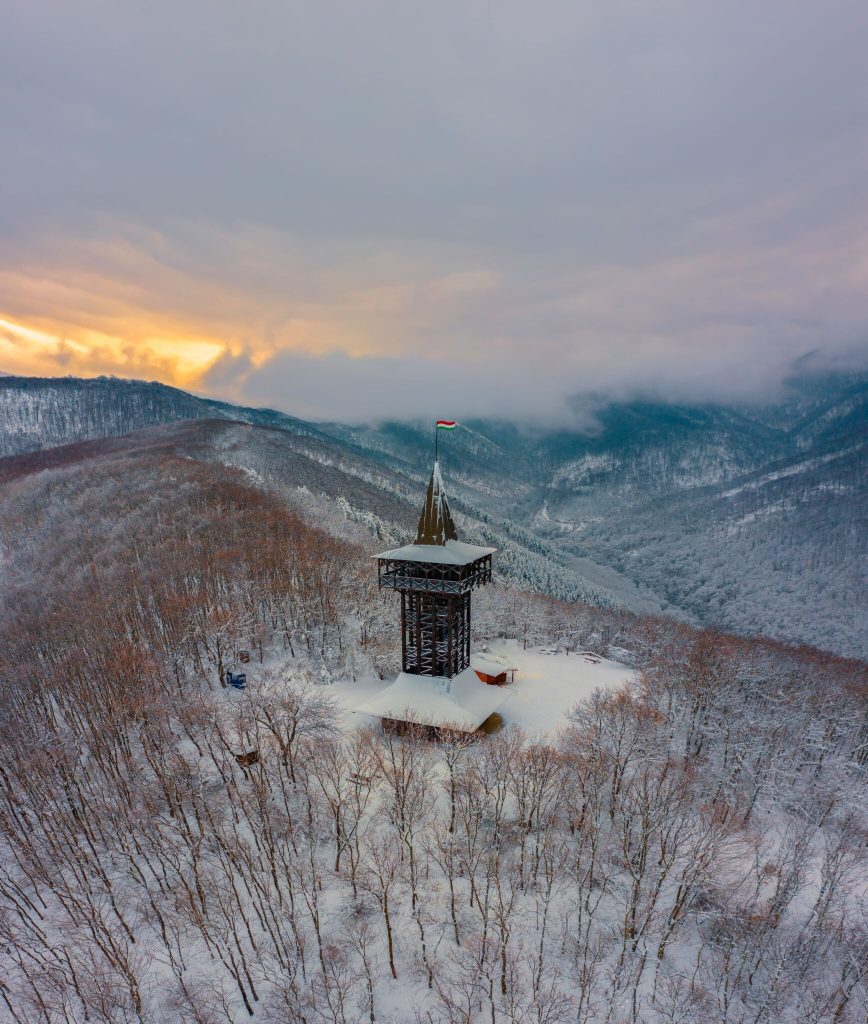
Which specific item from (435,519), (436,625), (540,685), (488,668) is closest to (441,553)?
(435,519)

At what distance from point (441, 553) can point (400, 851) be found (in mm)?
16689

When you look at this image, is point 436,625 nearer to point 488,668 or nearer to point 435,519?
point 435,519

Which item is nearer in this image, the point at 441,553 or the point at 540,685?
the point at 441,553

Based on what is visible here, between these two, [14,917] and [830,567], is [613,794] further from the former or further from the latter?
[830,567]

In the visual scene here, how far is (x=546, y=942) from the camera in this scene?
21344 mm

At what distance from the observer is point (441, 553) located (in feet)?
106

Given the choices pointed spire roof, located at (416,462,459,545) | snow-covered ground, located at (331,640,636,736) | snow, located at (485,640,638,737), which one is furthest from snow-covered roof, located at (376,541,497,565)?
snow, located at (485,640,638,737)

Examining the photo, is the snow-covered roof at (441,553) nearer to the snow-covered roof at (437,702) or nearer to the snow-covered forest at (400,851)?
the snow-covered roof at (437,702)

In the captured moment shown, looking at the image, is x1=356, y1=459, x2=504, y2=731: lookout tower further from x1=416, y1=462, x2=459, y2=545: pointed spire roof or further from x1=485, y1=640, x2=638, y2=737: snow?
x1=485, y1=640, x2=638, y2=737: snow

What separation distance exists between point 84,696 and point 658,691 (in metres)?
43.4

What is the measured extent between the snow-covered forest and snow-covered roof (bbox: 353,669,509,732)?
5.96 ft

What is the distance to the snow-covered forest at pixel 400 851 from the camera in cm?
1958

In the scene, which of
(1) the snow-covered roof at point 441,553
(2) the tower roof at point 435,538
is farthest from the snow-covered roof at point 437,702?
(2) the tower roof at point 435,538

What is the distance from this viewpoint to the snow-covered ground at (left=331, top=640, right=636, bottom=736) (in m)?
35.9
